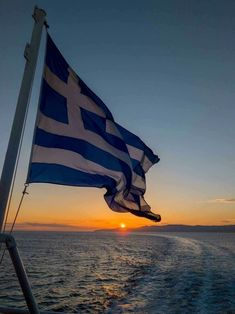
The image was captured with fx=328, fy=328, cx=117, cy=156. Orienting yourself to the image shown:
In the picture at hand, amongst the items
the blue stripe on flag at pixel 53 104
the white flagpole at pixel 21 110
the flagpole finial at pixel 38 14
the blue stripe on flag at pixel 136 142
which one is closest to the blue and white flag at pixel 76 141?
the blue stripe on flag at pixel 53 104

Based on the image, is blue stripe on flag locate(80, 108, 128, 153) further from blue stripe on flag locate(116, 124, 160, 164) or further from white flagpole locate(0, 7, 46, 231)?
white flagpole locate(0, 7, 46, 231)

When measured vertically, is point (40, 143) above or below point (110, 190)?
above

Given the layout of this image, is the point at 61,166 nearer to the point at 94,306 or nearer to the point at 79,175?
the point at 79,175

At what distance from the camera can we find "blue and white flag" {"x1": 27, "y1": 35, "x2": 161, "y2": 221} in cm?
601

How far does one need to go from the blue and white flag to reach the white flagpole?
0.73 m

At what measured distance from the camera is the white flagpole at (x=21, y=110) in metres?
4.54

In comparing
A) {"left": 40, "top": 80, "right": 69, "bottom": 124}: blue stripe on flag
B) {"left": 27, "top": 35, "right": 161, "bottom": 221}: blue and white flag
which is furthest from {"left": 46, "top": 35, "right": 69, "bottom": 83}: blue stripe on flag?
{"left": 40, "top": 80, "right": 69, "bottom": 124}: blue stripe on flag

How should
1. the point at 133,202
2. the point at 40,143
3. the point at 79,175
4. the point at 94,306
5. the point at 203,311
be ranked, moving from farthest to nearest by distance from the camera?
1. the point at 94,306
2. the point at 203,311
3. the point at 133,202
4. the point at 79,175
5. the point at 40,143

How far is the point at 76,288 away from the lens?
1077 inches

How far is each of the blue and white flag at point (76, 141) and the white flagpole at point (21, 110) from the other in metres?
0.73

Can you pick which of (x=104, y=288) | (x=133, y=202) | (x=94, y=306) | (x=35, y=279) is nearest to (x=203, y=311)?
(x=94, y=306)

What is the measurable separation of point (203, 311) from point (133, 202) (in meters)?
13.4

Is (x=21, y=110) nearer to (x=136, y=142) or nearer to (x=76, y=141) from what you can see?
(x=76, y=141)

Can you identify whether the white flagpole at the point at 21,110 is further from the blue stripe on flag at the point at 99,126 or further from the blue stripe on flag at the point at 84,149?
the blue stripe on flag at the point at 99,126
